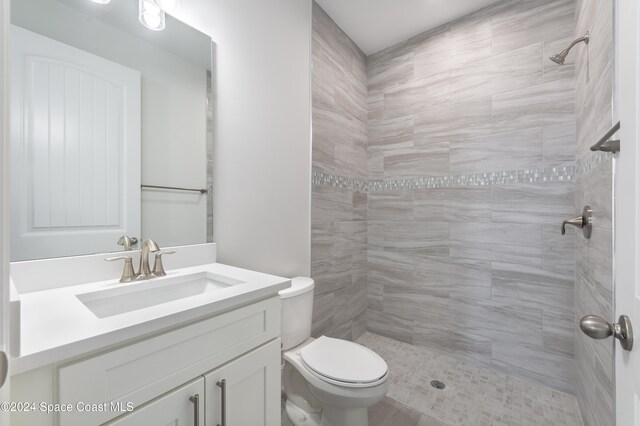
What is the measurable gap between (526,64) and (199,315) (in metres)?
2.40

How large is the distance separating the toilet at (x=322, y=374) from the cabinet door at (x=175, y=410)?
580 mm

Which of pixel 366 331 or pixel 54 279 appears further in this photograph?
pixel 366 331

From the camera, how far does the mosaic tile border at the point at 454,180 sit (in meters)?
1.74

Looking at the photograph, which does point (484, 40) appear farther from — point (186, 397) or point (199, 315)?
point (186, 397)

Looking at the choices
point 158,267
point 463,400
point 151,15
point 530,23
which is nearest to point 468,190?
point 530,23

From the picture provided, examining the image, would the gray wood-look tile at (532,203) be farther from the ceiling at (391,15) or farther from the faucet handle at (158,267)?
the faucet handle at (158,267)

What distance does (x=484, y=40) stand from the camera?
1978mm

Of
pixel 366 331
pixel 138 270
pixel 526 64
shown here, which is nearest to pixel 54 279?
pixel 138 270

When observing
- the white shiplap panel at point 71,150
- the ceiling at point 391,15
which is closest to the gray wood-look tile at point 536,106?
the ceiling at point 391,15

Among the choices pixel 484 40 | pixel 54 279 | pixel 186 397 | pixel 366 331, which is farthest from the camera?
pixel 366 331

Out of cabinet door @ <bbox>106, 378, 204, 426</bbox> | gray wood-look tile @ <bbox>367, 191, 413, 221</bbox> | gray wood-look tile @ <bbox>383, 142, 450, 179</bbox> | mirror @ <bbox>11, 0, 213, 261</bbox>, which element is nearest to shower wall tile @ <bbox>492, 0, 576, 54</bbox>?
gray wood-look tile @ <bbox>383, 142, 450, 179</bbox>

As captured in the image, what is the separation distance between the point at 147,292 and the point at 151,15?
1178 mm

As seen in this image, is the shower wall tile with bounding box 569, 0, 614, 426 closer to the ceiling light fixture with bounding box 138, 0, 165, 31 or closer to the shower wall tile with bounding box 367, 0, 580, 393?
the shower wall tile with bounding box 367, 0, 580, 393

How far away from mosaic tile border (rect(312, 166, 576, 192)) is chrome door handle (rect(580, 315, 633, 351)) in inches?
61.1
